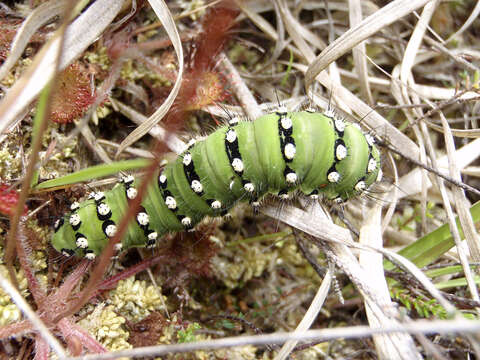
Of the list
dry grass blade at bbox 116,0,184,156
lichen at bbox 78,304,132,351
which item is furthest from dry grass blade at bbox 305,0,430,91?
lichen at bbox 78,304,132,351

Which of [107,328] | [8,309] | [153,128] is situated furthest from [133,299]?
[153,128]

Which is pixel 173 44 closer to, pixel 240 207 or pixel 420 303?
pixel 240 207

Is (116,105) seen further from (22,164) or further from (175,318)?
(175,318)

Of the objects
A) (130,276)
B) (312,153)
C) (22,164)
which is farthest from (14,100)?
(312,153)

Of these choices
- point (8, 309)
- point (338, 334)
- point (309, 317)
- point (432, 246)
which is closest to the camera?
point (338, 334)

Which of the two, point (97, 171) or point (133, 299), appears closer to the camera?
point (97, 171)

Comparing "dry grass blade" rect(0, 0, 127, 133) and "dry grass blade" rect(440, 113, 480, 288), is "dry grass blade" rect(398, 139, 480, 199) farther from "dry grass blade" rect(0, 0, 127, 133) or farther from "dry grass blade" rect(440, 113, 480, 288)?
"dry grass blade" rect(0, 0, 127, 133)

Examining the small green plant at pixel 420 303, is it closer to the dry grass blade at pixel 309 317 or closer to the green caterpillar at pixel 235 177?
the dry grass blade at pixel 309 317
